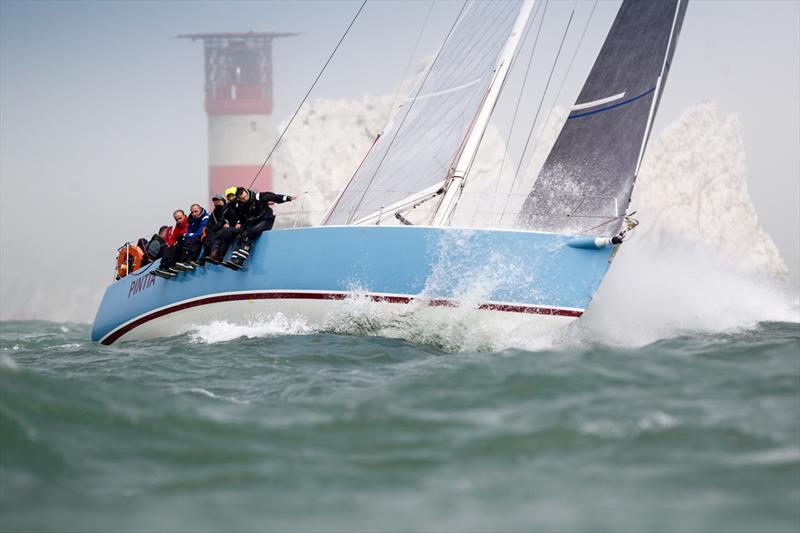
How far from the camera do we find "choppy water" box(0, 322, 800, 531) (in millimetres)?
3652

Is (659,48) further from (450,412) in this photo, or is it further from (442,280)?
(450,412)

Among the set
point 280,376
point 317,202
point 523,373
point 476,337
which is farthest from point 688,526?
point 317,202

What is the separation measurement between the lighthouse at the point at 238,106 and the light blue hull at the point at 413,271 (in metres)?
37.7

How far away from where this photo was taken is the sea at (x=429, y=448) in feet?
12.0

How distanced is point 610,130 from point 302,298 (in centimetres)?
337

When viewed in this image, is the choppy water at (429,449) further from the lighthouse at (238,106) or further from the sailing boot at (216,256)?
the lighthouse at (238,106)

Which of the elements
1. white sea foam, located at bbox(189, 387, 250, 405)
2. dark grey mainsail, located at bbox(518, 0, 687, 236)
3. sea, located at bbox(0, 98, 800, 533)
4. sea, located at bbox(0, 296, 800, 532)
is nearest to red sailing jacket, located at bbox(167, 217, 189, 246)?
sea, located at bbox(0, 98, 800, 533)

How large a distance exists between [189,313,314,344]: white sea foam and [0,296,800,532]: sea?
2775 millimetres

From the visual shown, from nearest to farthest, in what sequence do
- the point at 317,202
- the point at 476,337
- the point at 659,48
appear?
the point at 476,337 → the point at 659,48 → the point at 317,202

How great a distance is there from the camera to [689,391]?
202 inches

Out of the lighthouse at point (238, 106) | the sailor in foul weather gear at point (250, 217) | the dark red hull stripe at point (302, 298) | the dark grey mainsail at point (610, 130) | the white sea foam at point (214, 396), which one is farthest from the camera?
the lighthouse at point (238, 106)

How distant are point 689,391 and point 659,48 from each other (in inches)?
179

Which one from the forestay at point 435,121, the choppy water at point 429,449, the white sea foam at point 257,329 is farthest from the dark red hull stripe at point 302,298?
the choppy water at point 429,449

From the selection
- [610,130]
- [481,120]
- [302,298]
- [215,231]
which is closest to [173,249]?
[215,231]
